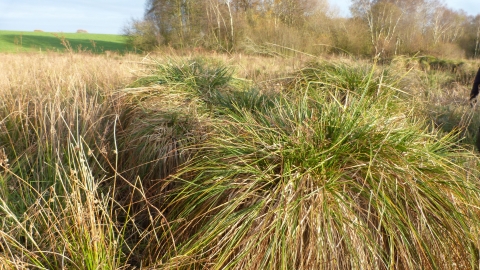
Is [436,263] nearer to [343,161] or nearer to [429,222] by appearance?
[429,222]

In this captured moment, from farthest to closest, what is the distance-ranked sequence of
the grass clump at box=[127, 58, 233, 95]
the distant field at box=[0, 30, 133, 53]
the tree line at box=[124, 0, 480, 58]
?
the distant field at box=[0, 30, 133, 53] → the tree line at box=[124, 0, 480, 58] → the grass clump at box=[127, 58, 233, 95]

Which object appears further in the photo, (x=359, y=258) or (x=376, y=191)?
(x=376, y=191)

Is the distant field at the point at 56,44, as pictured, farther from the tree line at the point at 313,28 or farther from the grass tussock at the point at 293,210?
the grass tussock at the point at 293,210

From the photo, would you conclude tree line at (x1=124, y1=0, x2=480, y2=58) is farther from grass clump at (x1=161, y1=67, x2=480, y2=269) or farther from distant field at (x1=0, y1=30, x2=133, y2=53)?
grass clump at (x1=161, y1=67, x2=480, y2=269)

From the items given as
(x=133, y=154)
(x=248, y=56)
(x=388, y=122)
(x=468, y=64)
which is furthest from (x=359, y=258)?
(x=468, y=64)

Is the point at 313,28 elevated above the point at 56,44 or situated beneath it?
elevated above

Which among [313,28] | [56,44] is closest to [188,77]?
[313,28]

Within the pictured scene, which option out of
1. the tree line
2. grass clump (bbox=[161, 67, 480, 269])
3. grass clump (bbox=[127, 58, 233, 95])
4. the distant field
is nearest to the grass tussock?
grass clump (bbox=[161, 67, 480, 269])

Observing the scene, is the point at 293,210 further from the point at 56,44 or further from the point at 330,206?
the point at 56,44

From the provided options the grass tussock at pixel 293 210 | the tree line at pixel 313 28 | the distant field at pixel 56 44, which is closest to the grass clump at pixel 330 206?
the grass tussock at pixel 293 210

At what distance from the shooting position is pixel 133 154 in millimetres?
2742

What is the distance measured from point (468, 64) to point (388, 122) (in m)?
11.8

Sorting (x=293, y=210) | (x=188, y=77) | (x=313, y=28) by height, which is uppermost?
(x=313, y=28)

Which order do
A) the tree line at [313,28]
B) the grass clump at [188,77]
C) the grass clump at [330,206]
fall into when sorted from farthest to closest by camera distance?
1. the tree line at [313,28]
2. the grass clump at [188,77]
3. the grass clump at [330,206]
